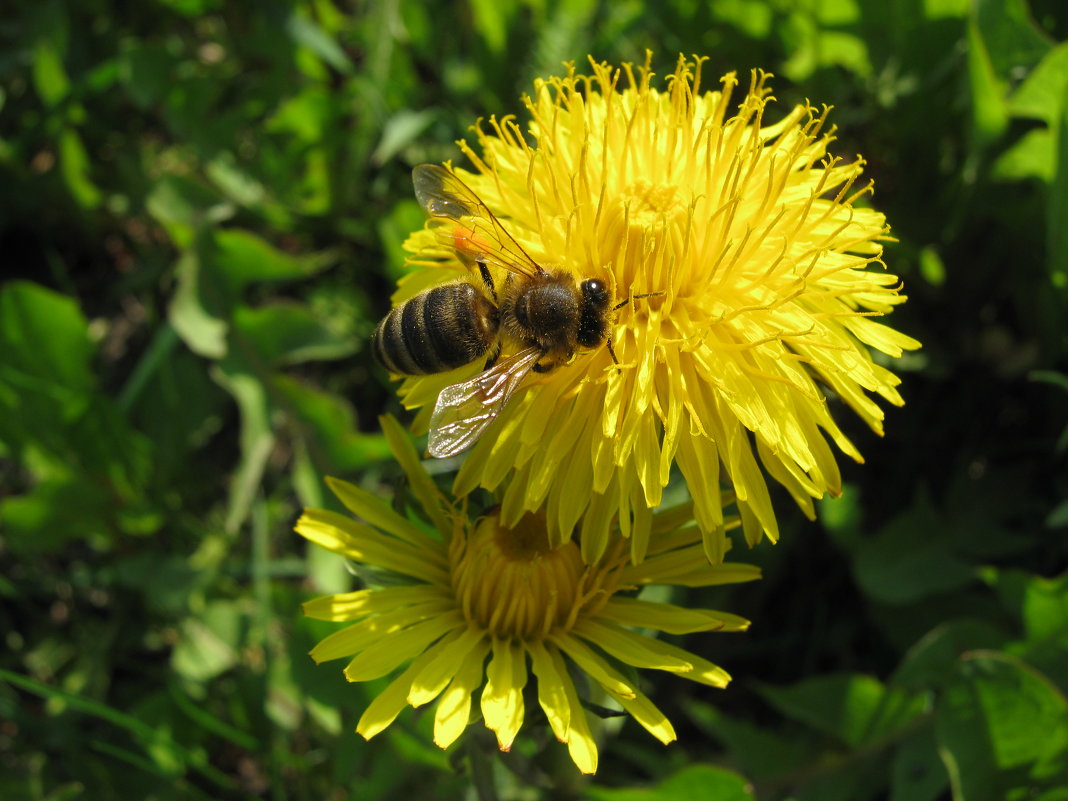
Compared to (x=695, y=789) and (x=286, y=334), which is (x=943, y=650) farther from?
(x=286, y=334)

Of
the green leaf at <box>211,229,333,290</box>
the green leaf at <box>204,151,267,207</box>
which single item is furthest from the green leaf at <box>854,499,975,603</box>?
the green leaf at <box>204,151,267,207</box>

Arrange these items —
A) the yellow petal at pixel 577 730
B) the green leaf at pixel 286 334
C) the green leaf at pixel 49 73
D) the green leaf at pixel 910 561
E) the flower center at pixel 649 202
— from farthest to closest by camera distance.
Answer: the green leaf at pixel 49 73
the green leaf at pixel 286 334
the green leaf at pixel 910 561
the flower center at pixel 649 202
the yellow petal at pixel 577 730

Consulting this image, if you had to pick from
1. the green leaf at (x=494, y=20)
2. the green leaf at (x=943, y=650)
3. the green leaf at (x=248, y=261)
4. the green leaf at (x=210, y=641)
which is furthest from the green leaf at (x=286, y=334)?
the green leaf at (x=943, y=650)

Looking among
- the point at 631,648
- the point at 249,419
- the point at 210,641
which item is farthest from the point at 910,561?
the point at 210,641

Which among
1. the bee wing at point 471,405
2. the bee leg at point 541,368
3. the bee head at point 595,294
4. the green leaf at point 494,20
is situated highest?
the green leaf at point 494,20

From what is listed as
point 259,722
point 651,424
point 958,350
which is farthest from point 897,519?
point 259,722

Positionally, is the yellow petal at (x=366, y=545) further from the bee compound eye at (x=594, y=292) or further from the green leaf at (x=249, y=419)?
the green leaf at (x=249, y=419)
